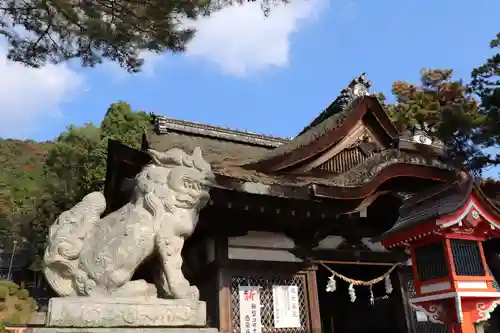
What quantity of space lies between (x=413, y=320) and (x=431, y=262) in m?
2.52

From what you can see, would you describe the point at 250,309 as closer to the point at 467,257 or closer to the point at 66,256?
the point at 467,257

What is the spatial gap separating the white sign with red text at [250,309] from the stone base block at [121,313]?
3.09 m

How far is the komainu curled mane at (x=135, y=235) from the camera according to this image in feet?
12.2

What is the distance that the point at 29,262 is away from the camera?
29844 millimetres

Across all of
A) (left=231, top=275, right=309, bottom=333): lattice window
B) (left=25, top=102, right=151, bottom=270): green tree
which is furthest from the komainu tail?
(left=25, top=102, right=151, bottom=270): green tree

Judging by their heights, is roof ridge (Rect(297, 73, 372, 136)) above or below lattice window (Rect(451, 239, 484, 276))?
above

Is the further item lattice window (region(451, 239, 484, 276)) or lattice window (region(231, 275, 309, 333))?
lattice window (region(231, 275, 309, 333))

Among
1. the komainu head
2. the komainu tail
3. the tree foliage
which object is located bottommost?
the komainu tail

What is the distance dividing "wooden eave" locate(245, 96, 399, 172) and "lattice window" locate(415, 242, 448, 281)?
3082 mm

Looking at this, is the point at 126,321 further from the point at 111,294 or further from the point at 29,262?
the point at 29,262

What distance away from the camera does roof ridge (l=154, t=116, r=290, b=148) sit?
481 inches

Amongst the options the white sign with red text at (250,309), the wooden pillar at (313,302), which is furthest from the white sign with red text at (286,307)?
the white sign with red text at (250,309)

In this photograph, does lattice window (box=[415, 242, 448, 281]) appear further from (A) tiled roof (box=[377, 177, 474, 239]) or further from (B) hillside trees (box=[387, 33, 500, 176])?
(B) hillside trees (box=[387, 33, 500, 176])

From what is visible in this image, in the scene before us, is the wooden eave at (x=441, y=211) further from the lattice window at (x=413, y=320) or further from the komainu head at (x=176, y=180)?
the komainu head at (x=176, y=180)
